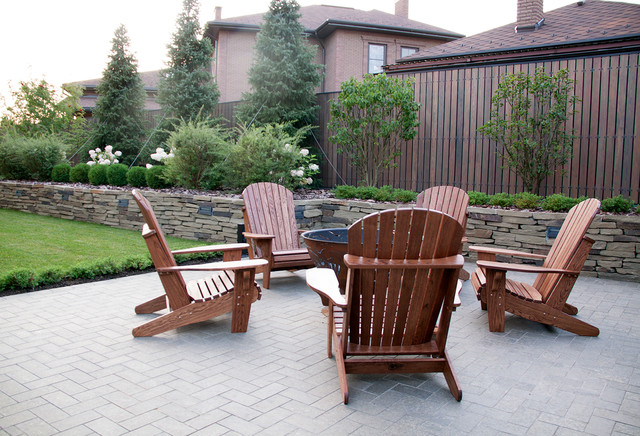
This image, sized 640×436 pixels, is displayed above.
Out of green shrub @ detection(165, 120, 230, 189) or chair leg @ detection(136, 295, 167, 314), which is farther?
green shrub @ detection(165, 120, 230, 189)

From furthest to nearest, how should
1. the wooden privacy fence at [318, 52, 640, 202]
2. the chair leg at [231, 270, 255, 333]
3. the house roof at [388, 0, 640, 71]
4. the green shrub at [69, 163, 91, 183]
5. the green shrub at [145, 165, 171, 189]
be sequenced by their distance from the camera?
1. the green shrub at [69, 163, 91, 183]
2. the house roof at [388, 0, 640, 71]
3. the green shrub at [145, 165, 171, 189]
4. the wooden privacy fence at [318, 52, 640, 202]
5. the chair leg at [231, 270, 255, 333]

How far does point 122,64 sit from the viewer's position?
15.0 meters

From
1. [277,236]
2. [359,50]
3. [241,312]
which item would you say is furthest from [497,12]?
[241,312]

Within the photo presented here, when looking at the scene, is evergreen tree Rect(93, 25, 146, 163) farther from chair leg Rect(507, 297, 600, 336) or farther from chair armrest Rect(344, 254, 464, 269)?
chair armrest Rect(344, 254, 464, 269)

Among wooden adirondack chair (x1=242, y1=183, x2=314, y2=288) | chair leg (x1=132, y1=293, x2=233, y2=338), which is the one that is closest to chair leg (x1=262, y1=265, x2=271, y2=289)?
wooden adirondack chair (x1=242, y1=183, x2=314, y2=288)

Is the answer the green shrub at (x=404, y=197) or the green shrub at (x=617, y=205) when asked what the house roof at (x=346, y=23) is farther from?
the green shrub at (x=617, y=205)

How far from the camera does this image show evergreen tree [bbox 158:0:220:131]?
1378cm

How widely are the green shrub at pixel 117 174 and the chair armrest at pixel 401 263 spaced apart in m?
9.65

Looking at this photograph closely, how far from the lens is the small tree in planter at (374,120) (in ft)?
28.8

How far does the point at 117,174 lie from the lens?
11.1 meters

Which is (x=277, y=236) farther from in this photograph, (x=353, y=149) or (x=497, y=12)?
(x=497, y=12)

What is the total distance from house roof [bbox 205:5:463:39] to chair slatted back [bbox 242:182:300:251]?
46.5 ft

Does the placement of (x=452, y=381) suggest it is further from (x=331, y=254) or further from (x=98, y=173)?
(x=98, y=173)

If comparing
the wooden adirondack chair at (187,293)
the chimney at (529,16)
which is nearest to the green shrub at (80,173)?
the wooden adirondack chair at (187,293)
